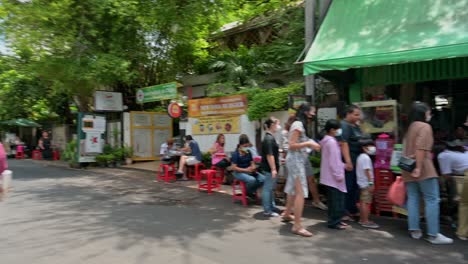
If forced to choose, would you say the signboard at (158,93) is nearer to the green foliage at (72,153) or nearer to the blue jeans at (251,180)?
the green foliage at (72,153)

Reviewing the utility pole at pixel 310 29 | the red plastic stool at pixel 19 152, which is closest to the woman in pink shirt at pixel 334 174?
the utility pole at pixel 310 29

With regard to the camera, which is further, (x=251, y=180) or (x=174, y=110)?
(x=174, y=110)

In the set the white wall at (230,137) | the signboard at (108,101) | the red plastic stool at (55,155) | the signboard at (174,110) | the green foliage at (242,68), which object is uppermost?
the green foliage at (242,68)

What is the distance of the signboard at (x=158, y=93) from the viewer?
1341cm

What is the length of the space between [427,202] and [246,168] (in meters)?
3.20

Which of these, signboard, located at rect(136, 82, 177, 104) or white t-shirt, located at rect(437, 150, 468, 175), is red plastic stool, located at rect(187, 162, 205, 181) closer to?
signboard, located at rect(136, 82, 177, 104)

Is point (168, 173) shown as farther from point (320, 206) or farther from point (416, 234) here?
point (416, 234)

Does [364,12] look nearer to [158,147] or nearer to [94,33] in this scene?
[94,33]

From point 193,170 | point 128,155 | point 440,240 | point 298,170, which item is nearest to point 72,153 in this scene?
point 128,155

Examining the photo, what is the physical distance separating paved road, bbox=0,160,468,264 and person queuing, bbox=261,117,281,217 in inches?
10.9

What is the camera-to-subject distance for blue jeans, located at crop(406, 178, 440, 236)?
15.7 feet

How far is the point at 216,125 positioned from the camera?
1162 cm

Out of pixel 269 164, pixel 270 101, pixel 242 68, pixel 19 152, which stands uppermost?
pixel 242 68

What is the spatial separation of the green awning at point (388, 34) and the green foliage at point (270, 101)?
2274 millimetres
